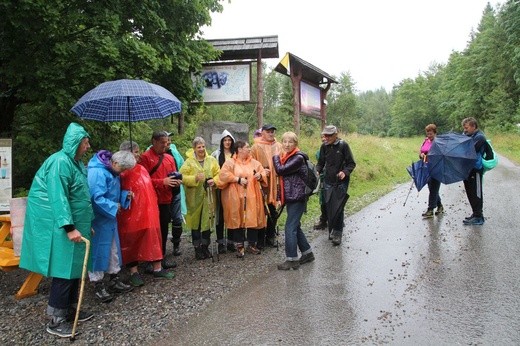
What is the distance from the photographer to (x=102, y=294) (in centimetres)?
437

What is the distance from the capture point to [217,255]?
5965 mm

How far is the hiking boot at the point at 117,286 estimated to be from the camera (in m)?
4.60

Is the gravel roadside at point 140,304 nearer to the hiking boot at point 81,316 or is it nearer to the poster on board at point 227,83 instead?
the hiking boot at point 81,316

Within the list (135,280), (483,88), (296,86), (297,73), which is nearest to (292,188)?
(135,280)

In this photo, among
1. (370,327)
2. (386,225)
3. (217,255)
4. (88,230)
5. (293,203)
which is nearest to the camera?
(370,327)

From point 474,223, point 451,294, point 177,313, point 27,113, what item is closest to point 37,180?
point 177,313

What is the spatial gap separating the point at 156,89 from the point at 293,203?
245 centimetres

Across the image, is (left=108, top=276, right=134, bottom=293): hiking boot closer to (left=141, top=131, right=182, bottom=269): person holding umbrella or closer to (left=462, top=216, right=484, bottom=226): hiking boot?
(left=141, top=131, right=182, bottom=269): person holding umbrella

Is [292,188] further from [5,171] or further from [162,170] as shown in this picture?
[5,171]

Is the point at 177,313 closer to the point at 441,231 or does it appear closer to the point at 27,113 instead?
the point at 441,231

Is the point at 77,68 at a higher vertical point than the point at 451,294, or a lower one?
Result: higher

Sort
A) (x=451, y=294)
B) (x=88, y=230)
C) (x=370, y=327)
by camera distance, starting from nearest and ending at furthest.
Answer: (x=370, y=327)
(x=88, y=230)
(x=451, y=294)

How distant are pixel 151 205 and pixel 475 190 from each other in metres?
5.93

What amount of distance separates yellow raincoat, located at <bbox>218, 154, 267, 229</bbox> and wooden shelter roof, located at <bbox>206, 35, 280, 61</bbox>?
566 centimetres
